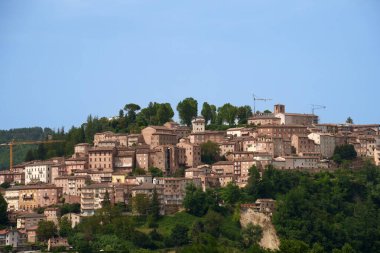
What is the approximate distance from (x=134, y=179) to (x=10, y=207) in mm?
9024

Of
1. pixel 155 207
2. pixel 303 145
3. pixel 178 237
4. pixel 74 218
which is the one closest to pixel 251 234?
pixel 178 237

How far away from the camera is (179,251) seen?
193 ft

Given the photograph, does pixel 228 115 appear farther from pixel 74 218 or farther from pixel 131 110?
pixel 74 218

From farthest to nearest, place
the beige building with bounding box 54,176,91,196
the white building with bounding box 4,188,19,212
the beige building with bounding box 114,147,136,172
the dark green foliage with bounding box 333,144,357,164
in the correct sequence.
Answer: the dark green foliage with bounding box 333,144,357,164 < the beige building with bounding box 114,147,136,172 < the white building with bounding box 4,188,19,212 < the beige building with bounding box 54,176,91,196

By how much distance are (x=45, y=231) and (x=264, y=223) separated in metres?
14.7

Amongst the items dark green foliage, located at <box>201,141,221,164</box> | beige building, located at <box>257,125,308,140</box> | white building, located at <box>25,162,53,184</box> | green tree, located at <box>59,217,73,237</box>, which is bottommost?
green tree, located at <box>59,217,73,237</box>

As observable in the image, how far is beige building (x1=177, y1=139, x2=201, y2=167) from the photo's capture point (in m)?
75.0

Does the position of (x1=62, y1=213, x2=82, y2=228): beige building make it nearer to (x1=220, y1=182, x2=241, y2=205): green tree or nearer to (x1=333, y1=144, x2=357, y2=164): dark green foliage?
(x1=220, y1=182, x2=241, y2=205): green tree

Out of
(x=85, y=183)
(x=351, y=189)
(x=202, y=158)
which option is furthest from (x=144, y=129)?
(x=351, y=189)

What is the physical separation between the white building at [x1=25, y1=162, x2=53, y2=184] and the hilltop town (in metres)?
0.07

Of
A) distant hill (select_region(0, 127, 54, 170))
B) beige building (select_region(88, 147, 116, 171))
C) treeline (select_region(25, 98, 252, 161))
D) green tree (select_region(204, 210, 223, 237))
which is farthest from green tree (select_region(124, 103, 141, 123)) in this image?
distant hill (select_region(0, 127, 54, 170))

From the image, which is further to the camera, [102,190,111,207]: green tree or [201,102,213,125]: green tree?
[201,102,213,125]: green tree

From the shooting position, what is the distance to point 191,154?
75188 mm

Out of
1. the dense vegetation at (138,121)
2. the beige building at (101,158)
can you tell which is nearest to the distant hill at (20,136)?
the dense vegetation at (138,121)
